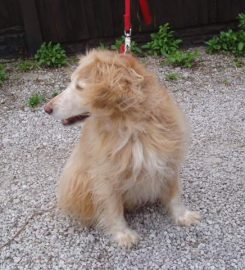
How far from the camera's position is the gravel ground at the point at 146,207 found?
285cm

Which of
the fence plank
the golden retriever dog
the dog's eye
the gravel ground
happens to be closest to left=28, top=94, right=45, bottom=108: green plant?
the gravel ground

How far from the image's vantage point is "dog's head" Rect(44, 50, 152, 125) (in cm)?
227

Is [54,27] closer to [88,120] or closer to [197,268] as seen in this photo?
[88,120]

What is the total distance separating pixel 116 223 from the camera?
291 cm

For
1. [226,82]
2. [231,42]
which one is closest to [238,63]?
[231,42]

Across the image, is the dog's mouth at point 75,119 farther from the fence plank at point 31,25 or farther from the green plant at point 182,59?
the fence plank at point 31,25

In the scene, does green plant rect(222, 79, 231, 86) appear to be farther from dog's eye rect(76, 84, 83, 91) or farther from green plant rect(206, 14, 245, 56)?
dog's eye rect(76, 84, 83, 91)

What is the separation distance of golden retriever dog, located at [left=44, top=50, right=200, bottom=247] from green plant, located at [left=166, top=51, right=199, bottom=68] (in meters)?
2.54

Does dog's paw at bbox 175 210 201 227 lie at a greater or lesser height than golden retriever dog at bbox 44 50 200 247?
lesser

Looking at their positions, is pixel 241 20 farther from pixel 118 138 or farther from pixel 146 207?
pixel 118 138

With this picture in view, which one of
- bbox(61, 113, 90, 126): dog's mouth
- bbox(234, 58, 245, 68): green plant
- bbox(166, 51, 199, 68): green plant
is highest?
bbox(61, 113, 90, 126): dog's mouth

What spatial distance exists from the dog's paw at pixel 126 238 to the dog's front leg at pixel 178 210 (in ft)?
1.00

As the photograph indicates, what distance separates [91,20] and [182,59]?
127 cm

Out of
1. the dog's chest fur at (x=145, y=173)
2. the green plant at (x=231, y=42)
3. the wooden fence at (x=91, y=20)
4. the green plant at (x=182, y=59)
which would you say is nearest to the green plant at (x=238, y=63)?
the green plant at (x=231, y=42)
